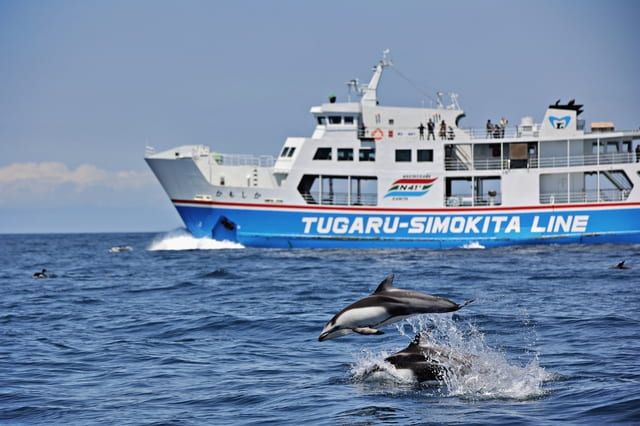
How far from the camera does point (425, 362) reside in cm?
1291

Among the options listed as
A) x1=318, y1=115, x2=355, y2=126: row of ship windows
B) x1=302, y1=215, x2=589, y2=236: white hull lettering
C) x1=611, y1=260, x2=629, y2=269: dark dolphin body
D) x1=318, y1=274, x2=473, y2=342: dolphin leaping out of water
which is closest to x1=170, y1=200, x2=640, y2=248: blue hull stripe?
x1=302, y1=215, x2=589, y2=236: white hull lettering

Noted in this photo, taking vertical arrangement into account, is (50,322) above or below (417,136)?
below

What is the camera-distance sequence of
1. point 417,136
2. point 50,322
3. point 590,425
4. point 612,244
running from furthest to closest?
point 417,136, point 612,244, point 50,322, point 590,425

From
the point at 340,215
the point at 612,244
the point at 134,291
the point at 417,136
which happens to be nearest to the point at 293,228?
the point at 340,215

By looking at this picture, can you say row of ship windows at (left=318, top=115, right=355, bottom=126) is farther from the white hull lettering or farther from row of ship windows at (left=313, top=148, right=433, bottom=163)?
the white hull lettering

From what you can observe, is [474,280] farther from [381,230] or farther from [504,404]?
[381,230]

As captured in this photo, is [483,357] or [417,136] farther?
[417,136]

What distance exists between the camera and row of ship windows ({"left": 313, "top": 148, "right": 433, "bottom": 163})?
4831 cm

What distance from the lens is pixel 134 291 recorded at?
1067 inches

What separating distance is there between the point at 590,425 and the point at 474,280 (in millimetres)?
17466

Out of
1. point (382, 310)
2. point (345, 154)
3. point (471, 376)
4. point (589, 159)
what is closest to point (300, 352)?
point (471, 376)

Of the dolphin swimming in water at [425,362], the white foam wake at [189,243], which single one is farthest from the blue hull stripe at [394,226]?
the dolphin swimming in water at [425,362]

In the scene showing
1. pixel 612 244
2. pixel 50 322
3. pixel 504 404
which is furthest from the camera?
pixel 612 244

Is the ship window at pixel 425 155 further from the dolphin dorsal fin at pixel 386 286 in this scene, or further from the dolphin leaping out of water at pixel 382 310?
the dolphin leaping out of water at pixel 382 310
